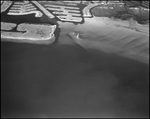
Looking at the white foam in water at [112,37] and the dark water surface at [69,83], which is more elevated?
the white foam in water at [112,37]

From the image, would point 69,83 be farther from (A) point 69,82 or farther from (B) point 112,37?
(B) point 112,37

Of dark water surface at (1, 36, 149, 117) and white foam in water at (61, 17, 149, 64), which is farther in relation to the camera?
white foam in water at (61, 17, 149, 64)

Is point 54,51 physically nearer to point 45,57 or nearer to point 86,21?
point 45,57

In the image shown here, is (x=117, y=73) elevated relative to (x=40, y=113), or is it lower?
elevated

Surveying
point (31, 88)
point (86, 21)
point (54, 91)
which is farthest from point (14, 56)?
point (86, 21)

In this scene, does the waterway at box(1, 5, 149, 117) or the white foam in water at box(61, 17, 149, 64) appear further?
the white foam in water at box(61, 17, 149, 64)

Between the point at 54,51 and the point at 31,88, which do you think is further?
the point at 54,51

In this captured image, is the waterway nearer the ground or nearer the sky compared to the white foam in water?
nearer the ground

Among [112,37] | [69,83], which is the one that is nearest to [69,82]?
[69,83]
